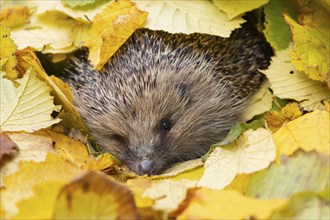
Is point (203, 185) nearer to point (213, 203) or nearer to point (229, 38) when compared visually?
point (213, 203)

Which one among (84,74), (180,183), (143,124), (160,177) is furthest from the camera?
(84,74)

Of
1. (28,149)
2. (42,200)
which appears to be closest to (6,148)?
(28,149)

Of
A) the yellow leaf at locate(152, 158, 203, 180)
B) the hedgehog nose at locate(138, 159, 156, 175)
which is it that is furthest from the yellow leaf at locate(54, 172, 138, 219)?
the hedgehog nose at locate(138, 159, 156, 175)

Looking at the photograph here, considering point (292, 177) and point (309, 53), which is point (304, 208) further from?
point (309, 53)

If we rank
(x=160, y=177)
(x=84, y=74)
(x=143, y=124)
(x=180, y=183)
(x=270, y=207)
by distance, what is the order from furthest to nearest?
(x=84, y=74) < (x=143, y=124) < (x=160, y=177) < (x=180, y=183) < (x=270, y=207)

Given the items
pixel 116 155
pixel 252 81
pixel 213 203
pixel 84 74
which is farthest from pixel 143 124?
pixel 213 203

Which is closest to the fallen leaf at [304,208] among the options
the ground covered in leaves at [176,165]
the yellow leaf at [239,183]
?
the ground covered in leaves at [176,165]
